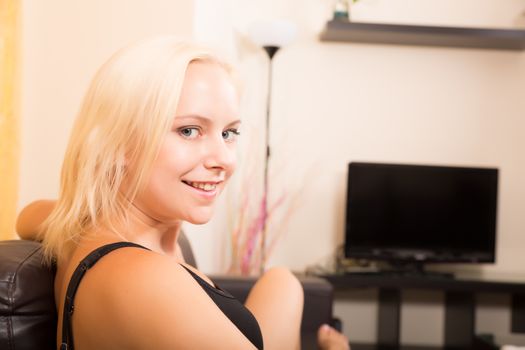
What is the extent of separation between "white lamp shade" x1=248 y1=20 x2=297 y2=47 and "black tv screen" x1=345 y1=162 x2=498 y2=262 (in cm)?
88

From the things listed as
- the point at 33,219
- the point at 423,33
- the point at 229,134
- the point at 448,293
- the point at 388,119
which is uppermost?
the point at 423,33

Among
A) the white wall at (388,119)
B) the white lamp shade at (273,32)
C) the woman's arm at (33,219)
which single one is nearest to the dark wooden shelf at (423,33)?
the white wall at (388,119)

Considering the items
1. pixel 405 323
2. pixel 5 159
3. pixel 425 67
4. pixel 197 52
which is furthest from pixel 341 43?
pixel 197 52

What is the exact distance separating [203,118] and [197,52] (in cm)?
13

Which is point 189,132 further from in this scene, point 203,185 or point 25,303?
point 25,303

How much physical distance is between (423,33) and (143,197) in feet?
10.1

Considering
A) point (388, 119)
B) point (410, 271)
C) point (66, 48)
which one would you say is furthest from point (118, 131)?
point (388, 119)

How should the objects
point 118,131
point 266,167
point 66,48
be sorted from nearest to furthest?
point 118,131, point 66,48, point 266,167

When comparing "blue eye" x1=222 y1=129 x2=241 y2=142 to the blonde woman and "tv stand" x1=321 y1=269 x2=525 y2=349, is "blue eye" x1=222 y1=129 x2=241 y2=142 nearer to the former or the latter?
the blonde woman

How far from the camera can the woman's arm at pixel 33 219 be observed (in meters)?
1.62

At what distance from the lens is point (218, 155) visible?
3.84 ft

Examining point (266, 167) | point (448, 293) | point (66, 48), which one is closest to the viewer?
point (66, 48)

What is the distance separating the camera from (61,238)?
3.94 feet

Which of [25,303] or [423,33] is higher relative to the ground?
[423,33]
